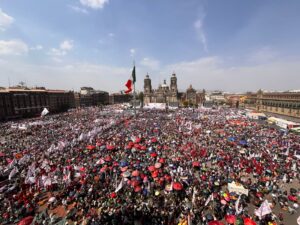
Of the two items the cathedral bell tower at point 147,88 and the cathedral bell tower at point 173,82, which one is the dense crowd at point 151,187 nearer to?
the cathedral bell tower at point 173,82

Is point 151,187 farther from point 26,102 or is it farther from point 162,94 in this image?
point 162,94

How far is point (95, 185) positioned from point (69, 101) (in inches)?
3163

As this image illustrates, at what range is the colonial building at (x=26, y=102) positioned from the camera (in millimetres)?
47656

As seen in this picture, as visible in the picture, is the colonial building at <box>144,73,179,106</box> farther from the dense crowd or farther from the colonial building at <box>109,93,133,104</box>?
the dense crowd

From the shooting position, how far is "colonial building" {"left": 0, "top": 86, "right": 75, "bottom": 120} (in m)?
47.7

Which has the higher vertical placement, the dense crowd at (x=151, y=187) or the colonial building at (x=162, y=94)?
the colonial building at (x=162, y=94)

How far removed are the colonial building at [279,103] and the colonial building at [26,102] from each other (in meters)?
83.4

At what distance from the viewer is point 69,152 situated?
19391mm

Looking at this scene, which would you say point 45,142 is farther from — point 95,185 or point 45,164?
point 95,185

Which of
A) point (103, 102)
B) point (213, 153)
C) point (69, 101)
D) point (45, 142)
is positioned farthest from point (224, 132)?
point (103, 102)

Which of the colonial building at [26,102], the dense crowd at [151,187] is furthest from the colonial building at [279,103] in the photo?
the colonial building at [26,102]

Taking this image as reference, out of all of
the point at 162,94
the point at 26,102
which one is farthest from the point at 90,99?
the point at 26,102

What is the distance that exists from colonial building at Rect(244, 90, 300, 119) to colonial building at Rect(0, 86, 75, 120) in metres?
83.4

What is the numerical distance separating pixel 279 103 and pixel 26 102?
86.1 metres
